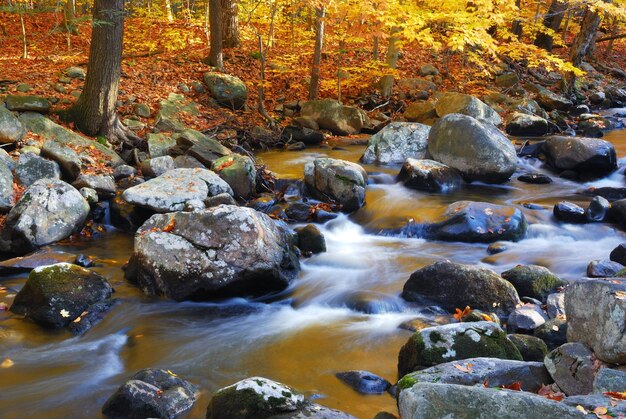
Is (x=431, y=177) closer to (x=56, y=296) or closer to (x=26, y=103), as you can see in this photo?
(x=56, y=296)

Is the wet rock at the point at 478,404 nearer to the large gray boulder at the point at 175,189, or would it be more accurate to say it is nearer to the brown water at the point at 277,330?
the brown water at the point at 277,330

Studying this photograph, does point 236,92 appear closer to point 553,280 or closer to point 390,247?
point 390,247

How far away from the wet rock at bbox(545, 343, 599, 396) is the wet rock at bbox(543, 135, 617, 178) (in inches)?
336

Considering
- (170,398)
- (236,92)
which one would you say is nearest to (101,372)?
(170,398)

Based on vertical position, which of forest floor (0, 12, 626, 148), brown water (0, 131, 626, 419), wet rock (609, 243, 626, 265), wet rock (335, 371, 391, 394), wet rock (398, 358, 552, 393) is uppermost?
forest floor (0, 12, 626, 148)

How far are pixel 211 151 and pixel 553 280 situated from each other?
662 centimetres

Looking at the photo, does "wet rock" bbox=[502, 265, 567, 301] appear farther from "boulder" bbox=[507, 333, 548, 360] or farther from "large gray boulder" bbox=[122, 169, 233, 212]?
"large gray boulder" bbox=[122, 169, 233, 212]

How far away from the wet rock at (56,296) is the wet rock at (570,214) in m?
7.09

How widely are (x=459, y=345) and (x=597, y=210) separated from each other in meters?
5.73

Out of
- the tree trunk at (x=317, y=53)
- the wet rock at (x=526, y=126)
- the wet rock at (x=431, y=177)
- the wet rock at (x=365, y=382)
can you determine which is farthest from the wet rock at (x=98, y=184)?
the wet rock at (x=526, y=126)

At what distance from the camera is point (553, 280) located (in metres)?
6.38

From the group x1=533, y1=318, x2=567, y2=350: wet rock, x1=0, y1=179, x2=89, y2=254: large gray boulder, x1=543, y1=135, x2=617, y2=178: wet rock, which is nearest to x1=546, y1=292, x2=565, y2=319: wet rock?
x1=533, y1=318, x2=567, y2=350: wet rock

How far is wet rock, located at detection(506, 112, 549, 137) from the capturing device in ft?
46.9

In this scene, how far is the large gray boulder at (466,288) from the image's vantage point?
5.82 m
